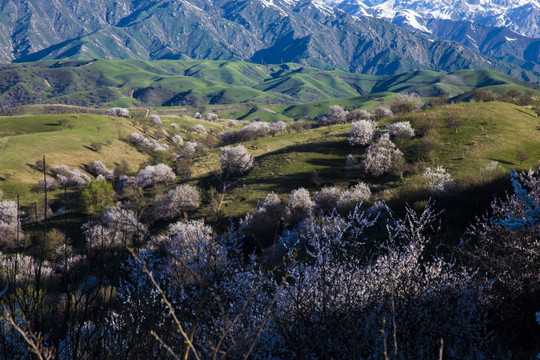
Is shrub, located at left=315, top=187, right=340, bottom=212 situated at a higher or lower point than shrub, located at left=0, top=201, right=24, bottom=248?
higher

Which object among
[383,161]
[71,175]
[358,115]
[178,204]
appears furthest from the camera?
[358,115]

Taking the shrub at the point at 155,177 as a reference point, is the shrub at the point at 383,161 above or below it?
above

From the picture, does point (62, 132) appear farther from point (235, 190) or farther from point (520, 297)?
point (520, 297)

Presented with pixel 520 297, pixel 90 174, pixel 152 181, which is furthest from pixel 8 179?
pixel 520 297

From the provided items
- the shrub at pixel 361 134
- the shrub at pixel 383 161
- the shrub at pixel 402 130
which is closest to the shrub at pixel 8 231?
the shrub at pixel 383 161

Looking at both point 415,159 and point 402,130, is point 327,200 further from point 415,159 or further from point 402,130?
point 402,130

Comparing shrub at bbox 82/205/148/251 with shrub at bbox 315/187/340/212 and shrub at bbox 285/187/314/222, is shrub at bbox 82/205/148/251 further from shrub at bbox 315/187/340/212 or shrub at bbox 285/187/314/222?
shrub at bbox 315/187/340/212

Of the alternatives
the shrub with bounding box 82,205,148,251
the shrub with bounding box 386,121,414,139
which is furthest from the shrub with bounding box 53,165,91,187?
the shrub with bounding box 82,205,148,251

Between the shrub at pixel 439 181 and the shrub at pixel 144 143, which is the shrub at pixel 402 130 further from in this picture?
the shrub at pixel 144 143

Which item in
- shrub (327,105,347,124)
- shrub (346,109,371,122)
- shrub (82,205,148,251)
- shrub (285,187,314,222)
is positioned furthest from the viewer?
shrub (327,105,347,124)

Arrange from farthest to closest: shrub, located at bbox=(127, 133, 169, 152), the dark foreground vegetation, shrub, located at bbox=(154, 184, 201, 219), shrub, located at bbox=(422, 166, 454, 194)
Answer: shrub, located at bbox=(127, 133, 169, 152), shrub, located at bbox=(154, 184, 201, 219), shrub, located at bbox=(422, 166, 454, 194), the dark foreground vegetation

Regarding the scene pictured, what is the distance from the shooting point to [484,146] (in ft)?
107

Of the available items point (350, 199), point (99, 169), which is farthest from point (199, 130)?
point (350, 199)

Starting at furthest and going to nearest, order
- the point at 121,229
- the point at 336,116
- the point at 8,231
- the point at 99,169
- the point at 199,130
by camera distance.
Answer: the point at 199,130 < the point at 336,116 < the point at 99,169 < the point at 8,231 < the point at 121,229
